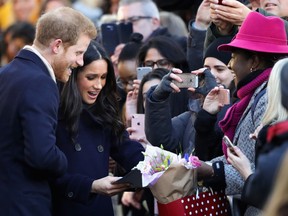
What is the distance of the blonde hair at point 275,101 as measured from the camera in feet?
15.9

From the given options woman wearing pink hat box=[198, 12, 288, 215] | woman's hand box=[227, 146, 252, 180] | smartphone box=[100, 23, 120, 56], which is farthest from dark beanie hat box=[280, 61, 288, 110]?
smartphone box=[100, 23, 120, 56]

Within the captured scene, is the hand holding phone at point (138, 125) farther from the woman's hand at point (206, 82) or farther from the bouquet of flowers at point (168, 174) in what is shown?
the bouquet of flowers at point (168, 174)

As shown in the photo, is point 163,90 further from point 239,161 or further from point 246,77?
point 239,161

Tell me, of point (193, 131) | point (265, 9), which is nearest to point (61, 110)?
point (193, 131)

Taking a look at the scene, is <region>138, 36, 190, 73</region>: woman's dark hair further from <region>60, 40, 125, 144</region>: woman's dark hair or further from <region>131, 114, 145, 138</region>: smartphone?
<region>60, 40, 125, 144</region>: woman's dark hair

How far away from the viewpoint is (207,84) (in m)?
6.50

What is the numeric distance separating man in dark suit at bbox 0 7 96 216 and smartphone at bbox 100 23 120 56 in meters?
3.25

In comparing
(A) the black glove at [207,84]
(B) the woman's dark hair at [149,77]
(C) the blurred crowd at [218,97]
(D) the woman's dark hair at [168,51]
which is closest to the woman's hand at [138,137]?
(C) the blurred crowd at [218,97]

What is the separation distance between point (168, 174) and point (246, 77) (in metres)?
0.76

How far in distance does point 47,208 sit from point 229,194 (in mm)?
1138

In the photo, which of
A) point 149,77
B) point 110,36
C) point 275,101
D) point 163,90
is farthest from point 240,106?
point 110,36

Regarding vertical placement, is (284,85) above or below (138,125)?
above

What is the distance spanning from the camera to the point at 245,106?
5.83 meters

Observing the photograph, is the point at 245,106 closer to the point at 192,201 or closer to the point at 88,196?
the point at 192,201
